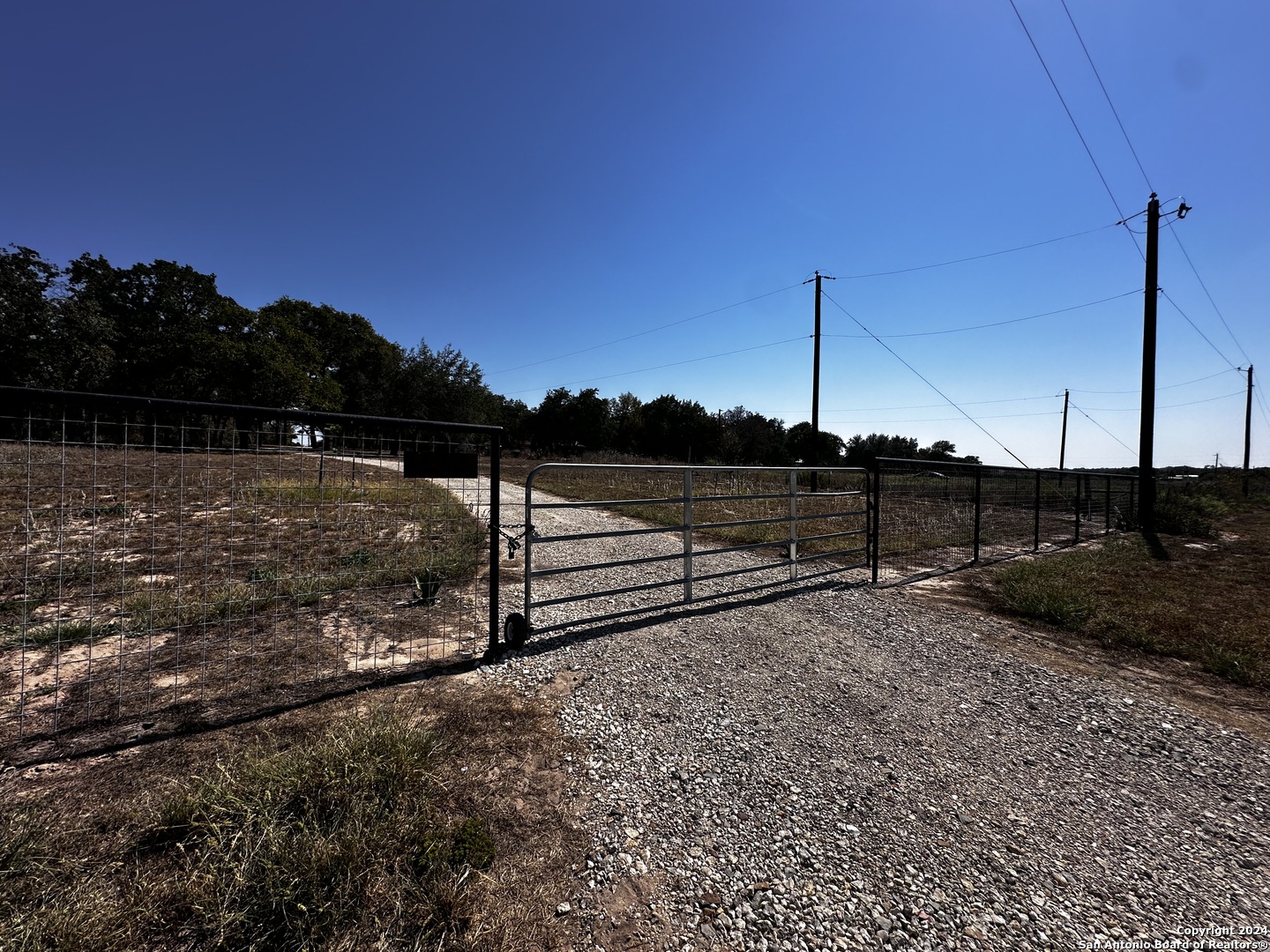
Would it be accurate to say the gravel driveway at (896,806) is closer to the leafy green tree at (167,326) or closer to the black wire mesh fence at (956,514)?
the black wire mesh fence at (956,514)

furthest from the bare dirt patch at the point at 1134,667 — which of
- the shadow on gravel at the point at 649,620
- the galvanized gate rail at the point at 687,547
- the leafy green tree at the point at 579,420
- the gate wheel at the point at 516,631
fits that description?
the leafy green tree at the point at 579,420

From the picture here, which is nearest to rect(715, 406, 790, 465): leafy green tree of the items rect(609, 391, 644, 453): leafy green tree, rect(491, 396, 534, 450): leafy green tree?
rect(609, 391, 644, 453): leafy green tree

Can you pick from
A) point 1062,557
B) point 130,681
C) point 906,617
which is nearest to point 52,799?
point 130,681

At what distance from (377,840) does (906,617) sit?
5.05 meters

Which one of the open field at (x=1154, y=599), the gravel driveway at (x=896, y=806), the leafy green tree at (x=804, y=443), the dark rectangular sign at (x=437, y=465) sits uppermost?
the leafy green tree at (x=804, y=443)

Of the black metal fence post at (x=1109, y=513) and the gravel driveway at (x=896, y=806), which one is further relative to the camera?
the black metal fence post at (x=1109, y=513)

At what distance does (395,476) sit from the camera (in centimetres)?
370

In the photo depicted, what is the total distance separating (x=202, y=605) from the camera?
326 cm

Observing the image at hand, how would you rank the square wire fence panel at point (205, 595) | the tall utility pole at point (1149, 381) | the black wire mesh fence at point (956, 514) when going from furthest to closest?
the tall utility pole at point (1149, 381) → the black wire mesh fence at point (956, 514) → the square wire fence panel at point (205, 595)

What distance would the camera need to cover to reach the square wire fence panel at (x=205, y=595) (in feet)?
9.26

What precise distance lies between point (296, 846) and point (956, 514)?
32.8 ft

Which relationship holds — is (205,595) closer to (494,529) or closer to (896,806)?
(494,529)

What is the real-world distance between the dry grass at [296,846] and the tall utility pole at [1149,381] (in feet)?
51.0

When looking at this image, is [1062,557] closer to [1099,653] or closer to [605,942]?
[1099,653]
